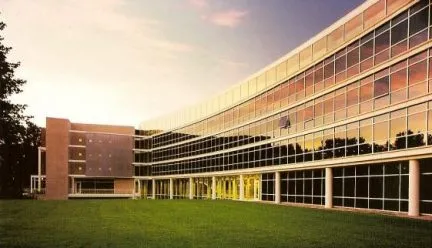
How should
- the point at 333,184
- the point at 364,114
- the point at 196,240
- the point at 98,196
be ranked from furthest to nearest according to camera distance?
1. the point at 98,196
2. the point at 333,184
3. the point at 364,114
4. the point at 196,240

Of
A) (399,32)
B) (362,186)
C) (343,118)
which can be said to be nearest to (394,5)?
(399,32)

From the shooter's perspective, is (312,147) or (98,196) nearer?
(312,147)

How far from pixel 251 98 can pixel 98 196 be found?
3906 centimetres

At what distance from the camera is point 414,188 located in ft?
80.9

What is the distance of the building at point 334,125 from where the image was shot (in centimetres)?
2486

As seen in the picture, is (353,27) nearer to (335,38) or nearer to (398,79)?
(335,38)

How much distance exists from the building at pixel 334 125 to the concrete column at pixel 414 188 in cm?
5

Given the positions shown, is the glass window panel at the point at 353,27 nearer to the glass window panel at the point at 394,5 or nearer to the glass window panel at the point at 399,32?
the glass window panel at the point at 394,5

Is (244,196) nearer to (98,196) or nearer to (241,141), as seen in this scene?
(241,141)

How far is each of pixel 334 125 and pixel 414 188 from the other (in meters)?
8.58

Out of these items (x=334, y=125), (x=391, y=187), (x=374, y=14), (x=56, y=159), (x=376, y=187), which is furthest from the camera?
(x=56, y=159)

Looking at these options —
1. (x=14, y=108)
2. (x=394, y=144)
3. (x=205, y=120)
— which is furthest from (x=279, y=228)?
(x=205, y=120)

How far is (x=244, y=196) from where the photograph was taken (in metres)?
50.1

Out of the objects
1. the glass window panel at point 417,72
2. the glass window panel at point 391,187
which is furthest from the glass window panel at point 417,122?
the glass window panel at point 391,187
